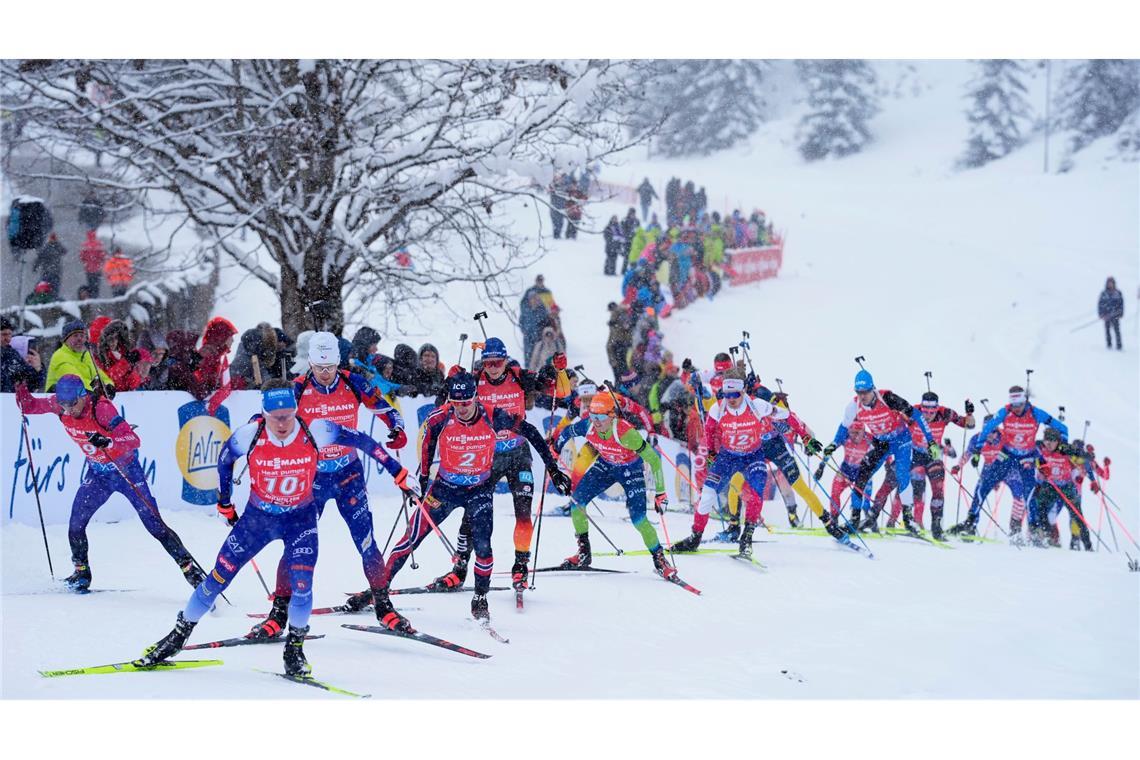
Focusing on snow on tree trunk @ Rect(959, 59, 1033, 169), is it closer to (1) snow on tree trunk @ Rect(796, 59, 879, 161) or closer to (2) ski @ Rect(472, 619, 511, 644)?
(1) snow on tree trunk @ Rect(796, 59, 879, 161)

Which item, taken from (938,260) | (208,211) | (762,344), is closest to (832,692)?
(208,211)

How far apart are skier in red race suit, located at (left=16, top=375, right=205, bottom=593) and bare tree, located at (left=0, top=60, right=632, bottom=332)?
3.37 metres

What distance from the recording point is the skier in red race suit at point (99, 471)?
750 centimetres

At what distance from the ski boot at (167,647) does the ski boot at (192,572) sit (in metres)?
1.55

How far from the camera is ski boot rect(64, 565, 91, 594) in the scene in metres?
7.70

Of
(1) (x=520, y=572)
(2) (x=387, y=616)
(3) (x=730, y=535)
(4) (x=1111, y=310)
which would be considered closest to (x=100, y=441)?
(2) (x=387, y=616)

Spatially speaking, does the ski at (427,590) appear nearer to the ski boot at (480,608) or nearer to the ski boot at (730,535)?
the ski boot at (480,608)

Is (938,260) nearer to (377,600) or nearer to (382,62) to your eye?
(382,62)

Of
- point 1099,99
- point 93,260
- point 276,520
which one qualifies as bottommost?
point 276,520

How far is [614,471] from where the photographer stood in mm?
9102

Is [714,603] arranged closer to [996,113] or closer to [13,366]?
[13,366]

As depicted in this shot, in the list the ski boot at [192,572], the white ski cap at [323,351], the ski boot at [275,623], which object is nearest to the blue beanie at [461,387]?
the white ski cap at [323,351]

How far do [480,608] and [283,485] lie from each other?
198 cm

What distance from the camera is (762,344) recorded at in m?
21.0
